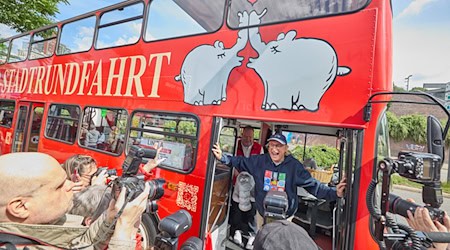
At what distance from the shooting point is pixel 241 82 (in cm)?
295

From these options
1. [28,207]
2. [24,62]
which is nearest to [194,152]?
[28,207]

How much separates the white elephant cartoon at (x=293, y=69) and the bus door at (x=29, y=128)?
535cm

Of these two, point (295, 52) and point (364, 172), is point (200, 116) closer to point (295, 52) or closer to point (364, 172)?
point (295, 52)

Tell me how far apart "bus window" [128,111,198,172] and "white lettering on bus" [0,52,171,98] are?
1.20 ft

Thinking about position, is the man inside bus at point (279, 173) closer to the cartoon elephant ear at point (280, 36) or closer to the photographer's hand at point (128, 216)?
the cartoon elephant ear at point (280, 36)

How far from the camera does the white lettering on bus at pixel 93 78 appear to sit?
379 cm

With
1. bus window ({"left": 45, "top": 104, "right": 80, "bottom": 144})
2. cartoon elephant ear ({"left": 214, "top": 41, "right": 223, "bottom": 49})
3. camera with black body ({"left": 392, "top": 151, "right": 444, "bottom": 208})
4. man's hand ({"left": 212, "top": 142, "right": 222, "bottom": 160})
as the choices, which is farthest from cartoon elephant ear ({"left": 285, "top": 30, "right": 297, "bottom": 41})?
bus window ({"left": 45, "top": 104, "right": 80, "bottom": 144})

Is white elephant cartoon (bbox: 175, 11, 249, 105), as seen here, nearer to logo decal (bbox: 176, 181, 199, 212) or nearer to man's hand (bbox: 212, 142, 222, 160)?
man's hand (bbox: 212, 142, 222, 160)

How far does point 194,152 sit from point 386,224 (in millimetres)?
2164

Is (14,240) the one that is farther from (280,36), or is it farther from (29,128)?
(29,128)

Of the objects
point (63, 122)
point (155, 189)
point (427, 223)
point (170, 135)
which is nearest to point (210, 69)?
point (170, 135)

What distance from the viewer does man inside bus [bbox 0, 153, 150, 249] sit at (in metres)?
1.09

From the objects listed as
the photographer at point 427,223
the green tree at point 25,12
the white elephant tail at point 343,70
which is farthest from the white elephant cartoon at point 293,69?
the green tree at point 25,12

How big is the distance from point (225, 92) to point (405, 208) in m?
2.03
